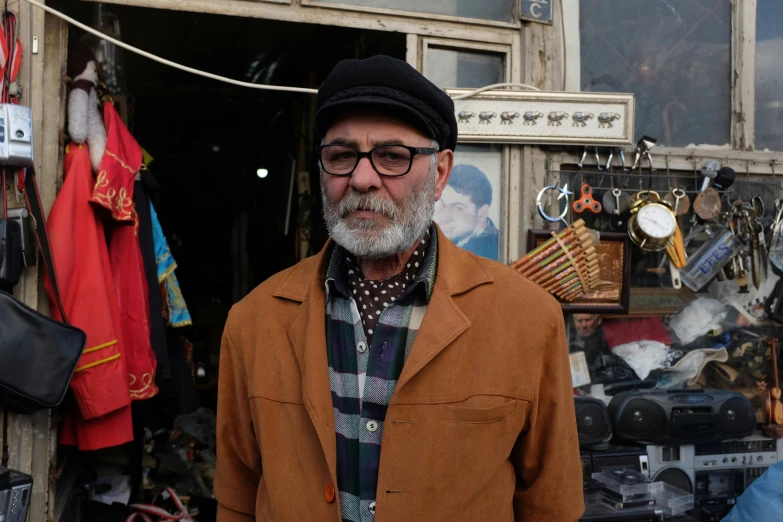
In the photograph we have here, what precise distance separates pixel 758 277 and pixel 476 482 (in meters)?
2.40

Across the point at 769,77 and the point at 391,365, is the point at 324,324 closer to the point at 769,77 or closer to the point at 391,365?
the point at 391,365

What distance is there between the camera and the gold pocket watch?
2910mm

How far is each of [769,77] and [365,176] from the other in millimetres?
2788

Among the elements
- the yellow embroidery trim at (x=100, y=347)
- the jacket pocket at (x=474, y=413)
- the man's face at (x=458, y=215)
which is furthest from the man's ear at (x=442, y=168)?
the yellow embroidery trim at (x=100, y=347)

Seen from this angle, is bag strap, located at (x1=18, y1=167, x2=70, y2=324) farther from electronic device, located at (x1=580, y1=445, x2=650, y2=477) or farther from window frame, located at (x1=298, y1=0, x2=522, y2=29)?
electronic device, located at (x1=580, y1=445, x2=650, y2=477)

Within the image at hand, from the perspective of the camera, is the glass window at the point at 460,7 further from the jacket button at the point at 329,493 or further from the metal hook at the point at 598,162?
the jacket button at the point at 329,493

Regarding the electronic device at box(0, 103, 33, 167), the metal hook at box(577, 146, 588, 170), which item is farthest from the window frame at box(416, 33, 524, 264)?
the electronic device at box(0, 103, 33, 167)

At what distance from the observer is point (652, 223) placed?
115 inches

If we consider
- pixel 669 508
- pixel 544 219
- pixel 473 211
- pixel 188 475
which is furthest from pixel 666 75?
pixel 188 475

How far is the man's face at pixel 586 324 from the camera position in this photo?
3023 mm

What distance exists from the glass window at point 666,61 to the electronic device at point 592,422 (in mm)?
1310

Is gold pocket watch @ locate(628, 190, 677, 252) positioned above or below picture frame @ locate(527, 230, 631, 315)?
above

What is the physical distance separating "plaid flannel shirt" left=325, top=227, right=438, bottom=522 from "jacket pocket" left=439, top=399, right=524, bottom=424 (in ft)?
0.43

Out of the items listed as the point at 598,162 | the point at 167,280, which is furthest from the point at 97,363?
the point at 598,162
